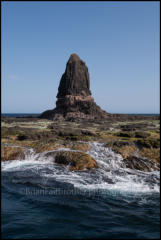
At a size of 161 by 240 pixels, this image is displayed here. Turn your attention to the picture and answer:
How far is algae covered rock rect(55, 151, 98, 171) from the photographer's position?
19678 mm

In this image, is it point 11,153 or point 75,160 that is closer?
point 75,160

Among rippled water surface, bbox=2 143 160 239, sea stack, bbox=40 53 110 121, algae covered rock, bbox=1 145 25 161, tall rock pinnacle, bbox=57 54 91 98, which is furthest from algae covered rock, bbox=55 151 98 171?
tall rock pinnacle, bbox=57 54 91 98

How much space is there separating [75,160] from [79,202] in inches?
305

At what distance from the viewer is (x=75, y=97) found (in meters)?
70.9

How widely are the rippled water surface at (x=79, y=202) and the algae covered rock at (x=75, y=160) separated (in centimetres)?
90

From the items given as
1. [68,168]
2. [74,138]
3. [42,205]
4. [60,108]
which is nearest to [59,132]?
[74,138]

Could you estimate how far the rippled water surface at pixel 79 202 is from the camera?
941cm

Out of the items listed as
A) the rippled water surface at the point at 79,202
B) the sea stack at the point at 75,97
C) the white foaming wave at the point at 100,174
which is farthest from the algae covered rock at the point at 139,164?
the sea stack at the point at 75,97

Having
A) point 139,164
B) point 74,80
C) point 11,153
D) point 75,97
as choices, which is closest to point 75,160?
point 139,164

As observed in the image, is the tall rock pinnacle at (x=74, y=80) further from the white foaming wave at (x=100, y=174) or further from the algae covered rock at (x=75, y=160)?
the algae covered rock at (x=75, y=160)

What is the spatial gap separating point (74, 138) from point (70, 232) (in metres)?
20.2

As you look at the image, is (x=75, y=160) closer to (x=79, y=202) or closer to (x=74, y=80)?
(x=79, y=202)

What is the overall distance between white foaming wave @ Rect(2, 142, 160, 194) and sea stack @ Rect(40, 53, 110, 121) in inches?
1613

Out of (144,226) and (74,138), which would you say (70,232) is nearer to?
(144,226)
